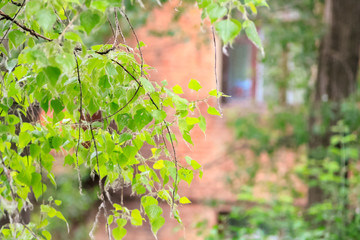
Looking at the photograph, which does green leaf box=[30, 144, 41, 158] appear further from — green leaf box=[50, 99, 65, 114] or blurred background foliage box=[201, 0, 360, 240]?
blurred background foliage box=[201, 0, 360, 240]

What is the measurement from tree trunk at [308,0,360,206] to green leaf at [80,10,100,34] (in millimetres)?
5048

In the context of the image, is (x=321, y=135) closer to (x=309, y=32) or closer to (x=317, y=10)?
(x=309, y=32)

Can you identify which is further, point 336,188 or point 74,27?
point 336,188

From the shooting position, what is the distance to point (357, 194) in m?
5.20

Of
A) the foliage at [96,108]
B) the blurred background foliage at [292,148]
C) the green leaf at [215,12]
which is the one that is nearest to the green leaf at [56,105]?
the foliage at [96,108]

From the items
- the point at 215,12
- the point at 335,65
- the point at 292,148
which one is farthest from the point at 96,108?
the point at 292,148

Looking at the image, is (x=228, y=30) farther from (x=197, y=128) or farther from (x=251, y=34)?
(x=197, y=128)

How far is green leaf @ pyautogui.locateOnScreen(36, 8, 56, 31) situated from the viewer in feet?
4.07

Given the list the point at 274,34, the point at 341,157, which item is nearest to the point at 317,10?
the point at 274,34

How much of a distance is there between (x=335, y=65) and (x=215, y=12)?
5135mm

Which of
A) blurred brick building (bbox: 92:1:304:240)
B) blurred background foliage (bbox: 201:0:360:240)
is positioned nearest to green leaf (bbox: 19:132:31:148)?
blurred background foliage (bbox: 201:0:360:240)

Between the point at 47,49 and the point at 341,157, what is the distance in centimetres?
455

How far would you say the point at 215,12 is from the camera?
1.32 metres

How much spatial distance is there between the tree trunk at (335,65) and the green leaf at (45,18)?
16.7 ft
